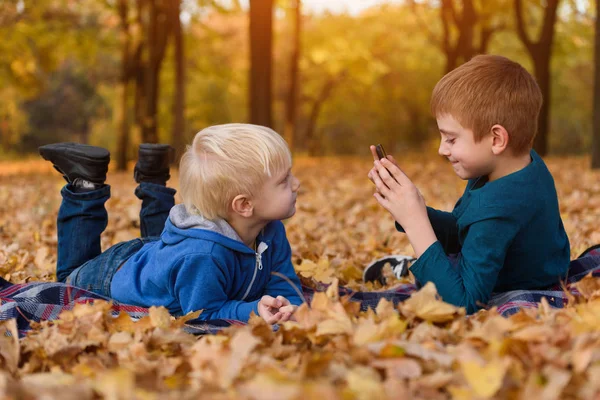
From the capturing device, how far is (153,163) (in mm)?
3754

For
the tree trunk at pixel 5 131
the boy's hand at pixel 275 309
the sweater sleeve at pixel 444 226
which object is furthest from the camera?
the tree trunk at pixel 5 131

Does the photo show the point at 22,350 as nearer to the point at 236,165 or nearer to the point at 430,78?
the point at 236,165

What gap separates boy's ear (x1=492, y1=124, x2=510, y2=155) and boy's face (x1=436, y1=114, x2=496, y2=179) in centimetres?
2

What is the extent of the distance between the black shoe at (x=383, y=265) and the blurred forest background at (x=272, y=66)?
26.5ft

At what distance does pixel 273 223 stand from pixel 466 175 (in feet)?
2.84

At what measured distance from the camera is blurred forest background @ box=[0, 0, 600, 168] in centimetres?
1460

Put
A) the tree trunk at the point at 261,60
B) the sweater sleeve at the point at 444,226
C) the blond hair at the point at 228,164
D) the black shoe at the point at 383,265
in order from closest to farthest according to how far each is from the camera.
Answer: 1. the blond hair at the point at 228,164
2. the sweater sleeve at the point at 444,226
3. the black shoe at the point at 383,265
4. the tree trunk at the point at 261,60

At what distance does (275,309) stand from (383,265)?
50.4 inches

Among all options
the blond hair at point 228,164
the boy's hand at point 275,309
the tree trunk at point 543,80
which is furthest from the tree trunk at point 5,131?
the boy's hand at point 275,309

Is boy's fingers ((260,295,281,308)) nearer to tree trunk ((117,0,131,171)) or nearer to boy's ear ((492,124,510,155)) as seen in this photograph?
boy's ear ((492,124,510,155))

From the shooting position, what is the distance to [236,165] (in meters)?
2.75

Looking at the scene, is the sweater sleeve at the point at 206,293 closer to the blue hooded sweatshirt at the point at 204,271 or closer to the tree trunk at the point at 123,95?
the blue hooded sweatshirt at the point at 204,271

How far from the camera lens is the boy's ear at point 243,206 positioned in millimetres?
2809

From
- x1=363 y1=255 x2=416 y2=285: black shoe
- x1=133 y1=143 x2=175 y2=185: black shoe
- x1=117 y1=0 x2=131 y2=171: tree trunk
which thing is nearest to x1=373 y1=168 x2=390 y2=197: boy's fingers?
x1=363 y1=255 x2=416 y2=285: black shoe
